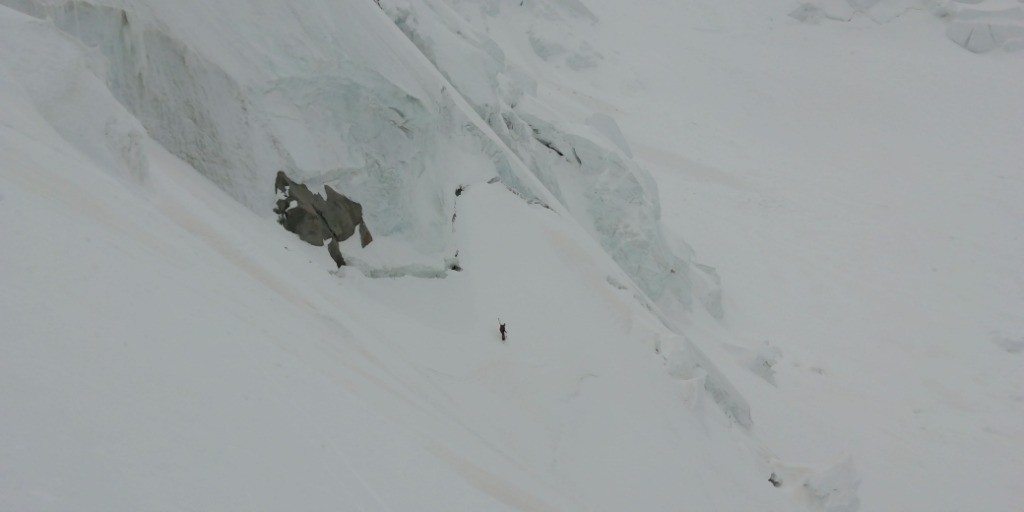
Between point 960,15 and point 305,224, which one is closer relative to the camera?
point 305,224

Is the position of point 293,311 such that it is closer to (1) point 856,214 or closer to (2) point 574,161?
(2) point 574,161

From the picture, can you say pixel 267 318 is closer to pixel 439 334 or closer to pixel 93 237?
pixel 93 237

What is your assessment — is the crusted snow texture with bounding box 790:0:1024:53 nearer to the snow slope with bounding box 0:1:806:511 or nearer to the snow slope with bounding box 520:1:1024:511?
the snow slope with bounding box 520:1:1024:511

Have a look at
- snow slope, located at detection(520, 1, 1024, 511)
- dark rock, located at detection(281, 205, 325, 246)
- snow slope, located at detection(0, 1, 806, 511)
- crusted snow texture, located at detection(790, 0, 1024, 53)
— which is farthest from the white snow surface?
crusted snow texture, located at detection(790, 0, 1024, 53)

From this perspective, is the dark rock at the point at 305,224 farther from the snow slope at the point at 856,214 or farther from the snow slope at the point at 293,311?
the snow slope at the point at 856,214

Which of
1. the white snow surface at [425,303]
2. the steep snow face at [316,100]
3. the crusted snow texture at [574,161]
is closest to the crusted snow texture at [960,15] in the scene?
the white snow surface at [425,303]

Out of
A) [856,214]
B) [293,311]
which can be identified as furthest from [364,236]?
[856,214]
